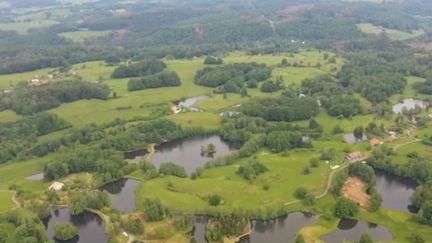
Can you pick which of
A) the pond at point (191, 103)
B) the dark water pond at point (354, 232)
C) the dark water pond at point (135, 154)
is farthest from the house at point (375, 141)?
the dark water pond at point (135, 154)

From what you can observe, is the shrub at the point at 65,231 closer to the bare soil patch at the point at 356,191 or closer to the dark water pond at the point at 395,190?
the bare soil patch at the point at 356,191

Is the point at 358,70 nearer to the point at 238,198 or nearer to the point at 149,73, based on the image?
the point at 149,73

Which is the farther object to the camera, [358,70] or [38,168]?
[358,70]

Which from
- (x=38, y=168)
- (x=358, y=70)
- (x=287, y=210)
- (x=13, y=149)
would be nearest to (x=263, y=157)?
(x=287, y=210)

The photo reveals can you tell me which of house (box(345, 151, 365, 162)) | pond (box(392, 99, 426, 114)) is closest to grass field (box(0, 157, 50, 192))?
house (box(345, 151, 365, 162))

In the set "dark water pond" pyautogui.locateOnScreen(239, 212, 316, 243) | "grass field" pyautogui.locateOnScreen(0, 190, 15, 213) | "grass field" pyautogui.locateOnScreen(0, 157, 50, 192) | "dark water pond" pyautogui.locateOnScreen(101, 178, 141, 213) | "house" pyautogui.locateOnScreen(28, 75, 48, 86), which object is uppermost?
"house" pyautogui.locateOnScreen(28, 75, 48, 86)

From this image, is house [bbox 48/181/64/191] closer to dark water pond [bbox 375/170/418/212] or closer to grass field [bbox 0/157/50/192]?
grass field [bbox 0/157/50/192]
